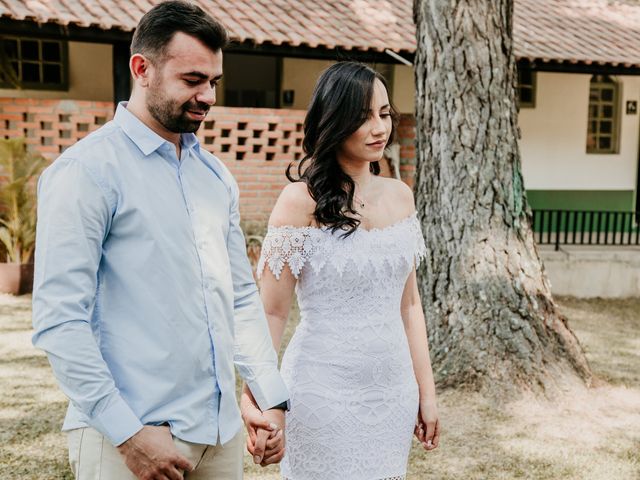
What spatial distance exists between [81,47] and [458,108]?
7765mm

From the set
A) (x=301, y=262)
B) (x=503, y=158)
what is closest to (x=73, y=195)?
(x=301, y=262)

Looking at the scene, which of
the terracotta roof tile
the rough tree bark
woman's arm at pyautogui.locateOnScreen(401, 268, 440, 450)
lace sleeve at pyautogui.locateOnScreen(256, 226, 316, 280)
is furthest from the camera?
the terracotta roof tile

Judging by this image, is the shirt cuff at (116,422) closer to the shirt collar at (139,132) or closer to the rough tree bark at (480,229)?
the shirt collar at (139,132)

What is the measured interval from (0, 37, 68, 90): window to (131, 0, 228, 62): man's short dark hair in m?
10.2

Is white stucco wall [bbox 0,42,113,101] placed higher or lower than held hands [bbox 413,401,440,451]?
higher

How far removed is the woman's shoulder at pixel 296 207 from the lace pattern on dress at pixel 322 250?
0.02 meters

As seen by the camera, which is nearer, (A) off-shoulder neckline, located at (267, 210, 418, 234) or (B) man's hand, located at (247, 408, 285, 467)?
(B) man's hand, located at (247, 408, 285, 467)

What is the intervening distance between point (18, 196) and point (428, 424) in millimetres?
7763

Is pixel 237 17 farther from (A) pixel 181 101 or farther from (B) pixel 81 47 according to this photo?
(A) pixel 181 101

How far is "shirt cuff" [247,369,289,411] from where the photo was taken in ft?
7.18

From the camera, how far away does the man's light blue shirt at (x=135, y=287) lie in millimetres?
1730

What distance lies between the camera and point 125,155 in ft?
6.24

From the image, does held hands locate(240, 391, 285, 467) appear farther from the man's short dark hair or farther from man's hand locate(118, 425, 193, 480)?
the man's short dark hair

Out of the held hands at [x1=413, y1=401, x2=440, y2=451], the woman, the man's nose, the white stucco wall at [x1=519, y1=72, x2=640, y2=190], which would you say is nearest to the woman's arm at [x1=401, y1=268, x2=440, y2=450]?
the held hands at [x1=413, y1=401, x2=440, y2=451]
